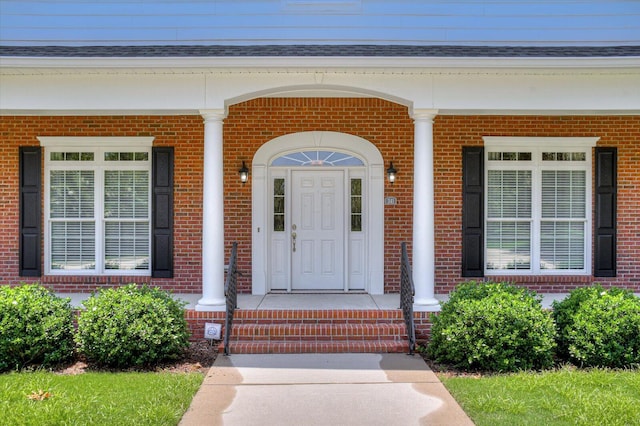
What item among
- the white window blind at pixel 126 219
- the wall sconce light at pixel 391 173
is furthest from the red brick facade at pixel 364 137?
the white window blind at pixel 126 219

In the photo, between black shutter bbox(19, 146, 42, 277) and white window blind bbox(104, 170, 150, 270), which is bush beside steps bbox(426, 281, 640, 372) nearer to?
white window blind bbox(104, 170, 150, 270)

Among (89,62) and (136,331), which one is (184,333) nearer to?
(136,331)

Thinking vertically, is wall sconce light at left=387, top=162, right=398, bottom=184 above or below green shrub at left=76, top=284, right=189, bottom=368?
above

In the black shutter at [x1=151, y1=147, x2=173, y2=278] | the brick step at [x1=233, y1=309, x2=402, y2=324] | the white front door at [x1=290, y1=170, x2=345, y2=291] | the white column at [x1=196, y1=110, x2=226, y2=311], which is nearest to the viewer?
the white column at [x1=196, y1=110, x2=226, y2=311]

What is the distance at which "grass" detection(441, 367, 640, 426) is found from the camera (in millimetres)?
4680

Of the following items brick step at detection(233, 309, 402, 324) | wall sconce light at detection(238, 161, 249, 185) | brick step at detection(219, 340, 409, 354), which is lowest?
brick step at detection(219, 340, 409, 354)

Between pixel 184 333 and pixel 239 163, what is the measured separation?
326cm

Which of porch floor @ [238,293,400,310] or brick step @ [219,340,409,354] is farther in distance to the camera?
porch floor @ [238,293,400,310]

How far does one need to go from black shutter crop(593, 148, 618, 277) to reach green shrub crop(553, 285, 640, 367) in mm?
2535

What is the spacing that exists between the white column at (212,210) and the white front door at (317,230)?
2.03 meters

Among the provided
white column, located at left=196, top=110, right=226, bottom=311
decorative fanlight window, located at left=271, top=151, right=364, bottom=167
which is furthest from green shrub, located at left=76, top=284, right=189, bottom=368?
decorative fanlight window, located at left=271, top=151, right=364, bottom=167

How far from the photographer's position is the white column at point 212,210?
713cm

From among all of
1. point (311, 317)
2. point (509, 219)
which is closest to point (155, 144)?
point (311, 317)

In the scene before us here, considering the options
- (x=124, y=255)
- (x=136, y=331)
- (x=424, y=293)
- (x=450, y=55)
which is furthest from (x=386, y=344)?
(x=124, y=255)
